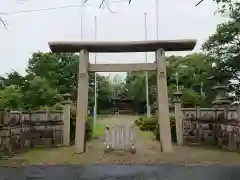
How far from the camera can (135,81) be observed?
49.2 meters

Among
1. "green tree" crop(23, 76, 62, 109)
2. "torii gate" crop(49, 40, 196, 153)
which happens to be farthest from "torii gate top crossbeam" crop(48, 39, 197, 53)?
"green tree" crop(23, 76, 62, 109)

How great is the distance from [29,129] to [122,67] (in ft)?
16.4

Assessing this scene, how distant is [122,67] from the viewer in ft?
46.7

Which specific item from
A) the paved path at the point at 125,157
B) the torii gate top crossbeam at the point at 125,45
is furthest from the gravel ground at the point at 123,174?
the torii gate top crossbeam at the point at 125,45

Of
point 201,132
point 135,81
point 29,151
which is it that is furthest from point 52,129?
point 135,81

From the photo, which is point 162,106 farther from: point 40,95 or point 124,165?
point 40,95

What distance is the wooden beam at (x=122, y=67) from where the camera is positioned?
14.2 metres

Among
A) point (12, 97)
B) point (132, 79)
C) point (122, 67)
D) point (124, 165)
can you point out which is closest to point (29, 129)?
point (122, 67)

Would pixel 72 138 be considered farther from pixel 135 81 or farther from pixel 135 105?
pixel 135 105

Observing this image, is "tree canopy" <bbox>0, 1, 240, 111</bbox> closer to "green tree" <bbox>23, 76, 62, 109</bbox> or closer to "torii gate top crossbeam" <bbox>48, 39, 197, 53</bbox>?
"green tree" <bbox>23, 76, 62, 109</bbox>

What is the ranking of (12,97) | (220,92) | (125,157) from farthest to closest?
(12,97) < (220,92) < (125,157)

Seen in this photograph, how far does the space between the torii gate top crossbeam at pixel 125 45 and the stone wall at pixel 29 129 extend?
131 inches

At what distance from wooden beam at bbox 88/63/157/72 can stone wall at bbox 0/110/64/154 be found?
362cm

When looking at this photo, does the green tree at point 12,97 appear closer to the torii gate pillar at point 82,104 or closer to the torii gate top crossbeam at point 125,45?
the torii gate top crossbeam at point 125,45
